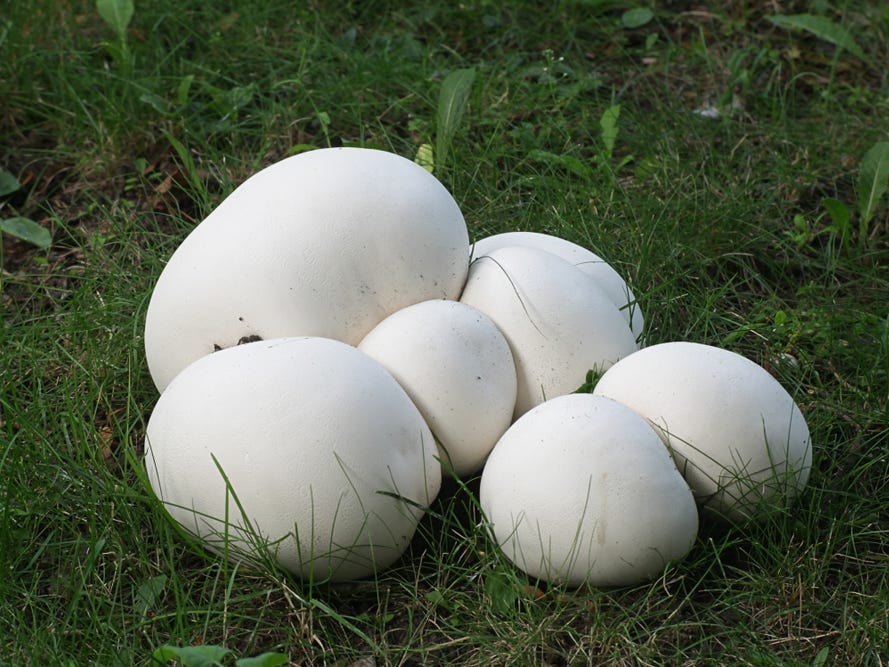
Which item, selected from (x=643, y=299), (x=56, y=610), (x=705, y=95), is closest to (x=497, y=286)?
(x=643, y=299)

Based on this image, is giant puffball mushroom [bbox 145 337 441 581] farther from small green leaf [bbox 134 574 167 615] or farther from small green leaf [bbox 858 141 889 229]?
small green leaf [bbox 858 141 889 229]

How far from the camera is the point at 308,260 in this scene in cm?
245

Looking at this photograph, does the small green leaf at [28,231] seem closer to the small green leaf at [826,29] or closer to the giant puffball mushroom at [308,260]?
the giant puffball mushroom at [308,260]

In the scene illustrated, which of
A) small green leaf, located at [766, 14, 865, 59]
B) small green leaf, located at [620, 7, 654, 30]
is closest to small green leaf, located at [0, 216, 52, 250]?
small green leaf, located at [620, 7, 654, 30]

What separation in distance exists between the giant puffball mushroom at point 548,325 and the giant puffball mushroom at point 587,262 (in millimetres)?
197

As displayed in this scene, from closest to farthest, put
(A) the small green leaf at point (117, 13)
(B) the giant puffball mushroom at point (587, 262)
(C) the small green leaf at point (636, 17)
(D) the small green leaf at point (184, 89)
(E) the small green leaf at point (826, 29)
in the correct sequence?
1. (B) the giant puffball mushroom at point (587, 262)
2. (D) the small green leaf at point (184, 89)
3. (A) the small green leaf at point (117, 13)
4. (E) the small green leaf at point (826, 29)
5. (C) the small green leaf at point (636, 17)

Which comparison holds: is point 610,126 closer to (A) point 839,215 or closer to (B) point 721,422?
(A) point 839,215

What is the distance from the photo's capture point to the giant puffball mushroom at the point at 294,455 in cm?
218

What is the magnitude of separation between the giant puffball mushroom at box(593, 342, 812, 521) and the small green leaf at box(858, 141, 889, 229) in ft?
4.55

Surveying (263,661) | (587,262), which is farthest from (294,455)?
(587,262)

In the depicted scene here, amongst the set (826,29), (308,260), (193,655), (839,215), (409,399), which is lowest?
(839,215)

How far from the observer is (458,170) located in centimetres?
365

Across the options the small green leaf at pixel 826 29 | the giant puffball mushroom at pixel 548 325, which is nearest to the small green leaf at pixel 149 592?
the giant puffball mushroom at pixel 548 325

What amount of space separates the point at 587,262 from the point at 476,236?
730 mm
